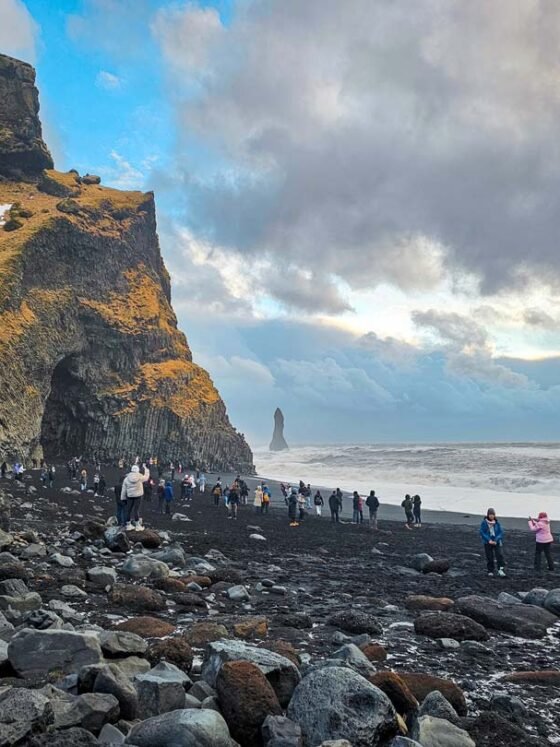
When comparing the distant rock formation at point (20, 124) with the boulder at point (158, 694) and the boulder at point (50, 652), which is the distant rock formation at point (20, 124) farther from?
the boulder at point (158, 694)

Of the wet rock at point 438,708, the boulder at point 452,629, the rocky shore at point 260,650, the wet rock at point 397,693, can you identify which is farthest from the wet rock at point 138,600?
the wet rock at point 438,708

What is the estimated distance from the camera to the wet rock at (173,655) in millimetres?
5988

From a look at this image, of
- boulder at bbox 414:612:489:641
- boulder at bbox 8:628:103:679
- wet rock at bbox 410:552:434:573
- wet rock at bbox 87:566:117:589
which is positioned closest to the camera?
boulder at bbox 8:628:103:679

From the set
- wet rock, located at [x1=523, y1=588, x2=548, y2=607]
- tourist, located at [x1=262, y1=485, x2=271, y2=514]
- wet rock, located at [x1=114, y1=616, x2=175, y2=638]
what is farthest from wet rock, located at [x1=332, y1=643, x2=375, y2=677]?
tourist, located at [x1=262, y1=485, x2=271, y2=514]

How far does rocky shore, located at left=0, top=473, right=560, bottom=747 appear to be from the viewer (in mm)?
4258

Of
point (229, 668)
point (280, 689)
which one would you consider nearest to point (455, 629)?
point (280, 689)

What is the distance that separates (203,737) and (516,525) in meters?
38.3

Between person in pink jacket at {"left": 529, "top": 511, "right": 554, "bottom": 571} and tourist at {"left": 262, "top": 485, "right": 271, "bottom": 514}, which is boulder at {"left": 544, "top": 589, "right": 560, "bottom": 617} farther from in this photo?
tourist at {"left": 262, "top": 485, "right": 271, "bottom": 514}

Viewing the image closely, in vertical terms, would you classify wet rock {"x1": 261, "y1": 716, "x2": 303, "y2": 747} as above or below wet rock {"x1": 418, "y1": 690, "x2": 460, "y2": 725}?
above

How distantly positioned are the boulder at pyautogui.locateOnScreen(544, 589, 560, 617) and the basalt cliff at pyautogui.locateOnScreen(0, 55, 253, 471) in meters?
51.9

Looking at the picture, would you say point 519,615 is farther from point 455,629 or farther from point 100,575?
point 100,575

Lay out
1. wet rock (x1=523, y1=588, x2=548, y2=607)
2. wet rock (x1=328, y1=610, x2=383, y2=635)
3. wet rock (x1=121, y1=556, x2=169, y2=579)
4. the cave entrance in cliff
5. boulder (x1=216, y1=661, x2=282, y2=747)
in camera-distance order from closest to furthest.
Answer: boulder (x1=216, y1=661, x2=282, y2=747) → wet rock (x1=328, y1=610, x2=383, y2=635) → wet rock (x1=121, y1=556, x2=169, y2=579) → wet rock (x1=523, y1=588, x2=548, y2=607) → the cave entrance in cliff

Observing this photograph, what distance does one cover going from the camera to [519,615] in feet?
33.1

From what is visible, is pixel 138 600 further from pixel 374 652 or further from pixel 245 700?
pixel 245 700
